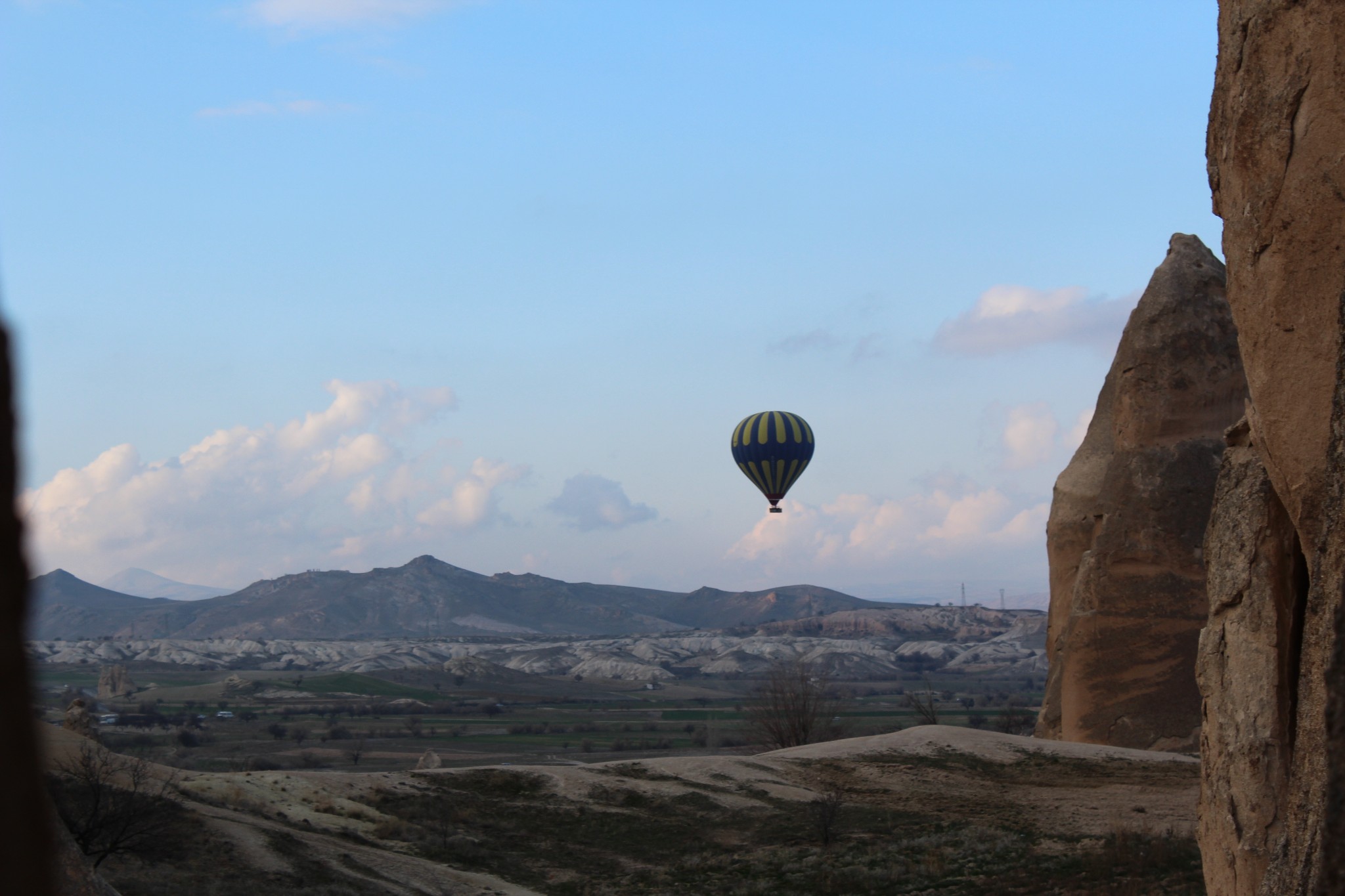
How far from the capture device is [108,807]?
15750 millimetres

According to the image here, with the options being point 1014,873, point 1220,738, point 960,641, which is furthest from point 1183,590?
point 960,641

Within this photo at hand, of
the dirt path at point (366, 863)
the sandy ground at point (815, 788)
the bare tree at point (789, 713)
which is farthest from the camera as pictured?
the bare tree at point (789, 713)

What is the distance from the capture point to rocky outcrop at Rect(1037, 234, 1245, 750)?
26234mm

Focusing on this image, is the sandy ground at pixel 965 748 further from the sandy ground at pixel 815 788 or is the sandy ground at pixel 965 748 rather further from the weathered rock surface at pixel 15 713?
the weathered rock surface at pixel 15 713

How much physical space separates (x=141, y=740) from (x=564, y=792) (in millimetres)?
40001

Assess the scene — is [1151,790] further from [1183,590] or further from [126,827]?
[126,827]

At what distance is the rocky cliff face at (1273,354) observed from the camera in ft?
26.0

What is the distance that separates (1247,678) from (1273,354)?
2.16 m

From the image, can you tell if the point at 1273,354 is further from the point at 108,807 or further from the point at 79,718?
the point at 79,718

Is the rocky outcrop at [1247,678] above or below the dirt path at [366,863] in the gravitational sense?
above

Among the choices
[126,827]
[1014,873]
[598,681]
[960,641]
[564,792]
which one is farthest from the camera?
[960,641]

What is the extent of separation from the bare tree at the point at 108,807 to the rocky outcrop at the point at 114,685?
3566 inches

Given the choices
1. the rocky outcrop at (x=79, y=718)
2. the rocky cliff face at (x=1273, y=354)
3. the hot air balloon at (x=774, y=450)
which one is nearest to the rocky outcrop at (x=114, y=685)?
the hot air balloon at (x=774, y=450)

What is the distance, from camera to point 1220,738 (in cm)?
851
